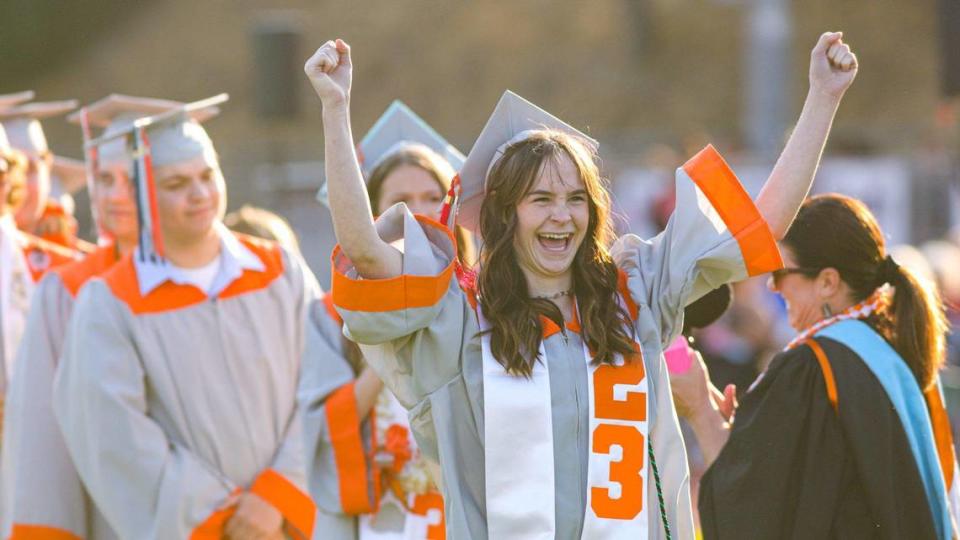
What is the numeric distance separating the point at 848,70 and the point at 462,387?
128 cm

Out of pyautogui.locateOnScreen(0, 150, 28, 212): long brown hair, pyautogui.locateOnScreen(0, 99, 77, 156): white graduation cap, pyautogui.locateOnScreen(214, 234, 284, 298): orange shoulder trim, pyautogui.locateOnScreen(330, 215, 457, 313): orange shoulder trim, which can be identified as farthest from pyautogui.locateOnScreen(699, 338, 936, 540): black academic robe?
pyautogui.locateOnScreen(0, 99, 77, 156): white graduation cap

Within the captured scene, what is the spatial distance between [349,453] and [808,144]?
1938 mm

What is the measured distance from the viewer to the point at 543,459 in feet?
12.7

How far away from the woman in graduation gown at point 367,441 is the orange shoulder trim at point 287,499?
0.49m

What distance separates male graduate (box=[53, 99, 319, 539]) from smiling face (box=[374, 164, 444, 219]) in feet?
2.67

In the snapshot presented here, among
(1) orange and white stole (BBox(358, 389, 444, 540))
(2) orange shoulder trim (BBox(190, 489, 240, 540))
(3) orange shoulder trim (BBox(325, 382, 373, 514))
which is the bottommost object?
(2) orange shoulder trim (BBox(190, 489, 240, 540))

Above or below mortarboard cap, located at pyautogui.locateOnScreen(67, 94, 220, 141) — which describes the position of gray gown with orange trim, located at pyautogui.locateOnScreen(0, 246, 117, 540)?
below

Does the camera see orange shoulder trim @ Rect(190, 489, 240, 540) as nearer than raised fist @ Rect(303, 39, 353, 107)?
No

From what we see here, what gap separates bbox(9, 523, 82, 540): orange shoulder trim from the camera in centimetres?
623

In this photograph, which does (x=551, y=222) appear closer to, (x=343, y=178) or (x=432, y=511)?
(x=343, y=178)

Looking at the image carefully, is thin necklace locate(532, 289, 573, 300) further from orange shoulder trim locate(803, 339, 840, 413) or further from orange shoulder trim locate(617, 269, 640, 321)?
orange shoulder trim locate(803, 339, 840, 413)

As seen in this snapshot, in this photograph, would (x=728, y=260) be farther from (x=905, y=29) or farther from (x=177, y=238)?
(x=905, y=29)

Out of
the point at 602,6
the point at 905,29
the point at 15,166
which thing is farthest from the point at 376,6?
the point at 15,166

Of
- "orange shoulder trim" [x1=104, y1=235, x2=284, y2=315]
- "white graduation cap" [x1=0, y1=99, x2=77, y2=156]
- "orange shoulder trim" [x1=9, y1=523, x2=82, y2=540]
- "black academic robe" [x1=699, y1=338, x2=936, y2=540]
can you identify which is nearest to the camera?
"black academic robe" [x1=699, y1=338, x2=936, y2=540]
